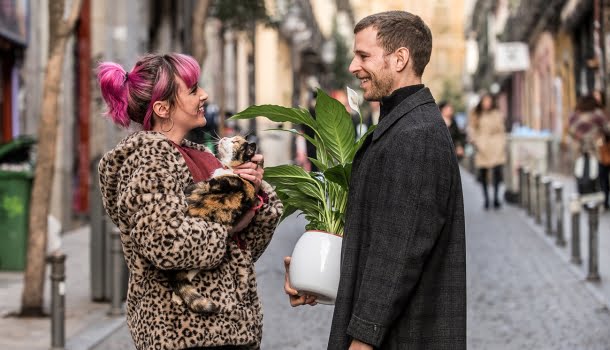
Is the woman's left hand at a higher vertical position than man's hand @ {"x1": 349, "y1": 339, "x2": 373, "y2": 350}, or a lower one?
higher

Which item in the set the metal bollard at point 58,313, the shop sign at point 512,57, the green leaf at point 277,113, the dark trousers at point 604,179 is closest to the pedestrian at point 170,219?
the green leaf at point 277,113

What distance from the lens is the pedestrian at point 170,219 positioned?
328 centimetres

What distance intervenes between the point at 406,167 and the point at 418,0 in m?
115

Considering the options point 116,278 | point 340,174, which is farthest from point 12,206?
point 340,174

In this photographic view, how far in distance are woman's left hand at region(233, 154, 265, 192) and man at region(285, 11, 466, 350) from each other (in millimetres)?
270

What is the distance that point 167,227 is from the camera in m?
3.25

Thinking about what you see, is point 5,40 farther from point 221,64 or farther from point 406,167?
point 221,64

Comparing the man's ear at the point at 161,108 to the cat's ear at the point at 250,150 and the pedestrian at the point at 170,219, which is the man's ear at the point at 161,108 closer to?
the pedestrian at the point at 170,219

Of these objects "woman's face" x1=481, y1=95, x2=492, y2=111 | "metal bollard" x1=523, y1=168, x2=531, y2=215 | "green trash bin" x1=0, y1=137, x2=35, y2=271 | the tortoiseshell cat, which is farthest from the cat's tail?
"woman's face" x1=481, y1=95, x2=492, y2=111

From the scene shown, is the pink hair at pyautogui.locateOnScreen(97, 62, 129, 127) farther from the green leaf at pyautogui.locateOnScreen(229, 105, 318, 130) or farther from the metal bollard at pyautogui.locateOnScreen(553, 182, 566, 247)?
the metal bollard at pyautogui.locateOnScreen(553, 182, 566, 247)

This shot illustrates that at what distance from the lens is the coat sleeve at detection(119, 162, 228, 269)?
3.26m

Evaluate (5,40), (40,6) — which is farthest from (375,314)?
(40,6)

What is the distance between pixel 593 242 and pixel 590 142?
26.1ft

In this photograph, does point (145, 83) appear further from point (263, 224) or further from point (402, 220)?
point (402, 220)
